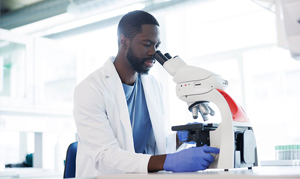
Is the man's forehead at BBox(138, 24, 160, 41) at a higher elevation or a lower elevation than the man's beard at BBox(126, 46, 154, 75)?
higher

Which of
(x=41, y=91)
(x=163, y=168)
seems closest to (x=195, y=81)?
(x=163, y=168)

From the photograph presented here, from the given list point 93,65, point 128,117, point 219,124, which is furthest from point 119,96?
point 93,65

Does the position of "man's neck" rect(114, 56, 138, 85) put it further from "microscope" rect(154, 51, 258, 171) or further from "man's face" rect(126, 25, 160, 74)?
"microscope" rect(154, 51, 258, 171)

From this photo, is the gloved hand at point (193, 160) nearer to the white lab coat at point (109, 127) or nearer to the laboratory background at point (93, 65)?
the white lab coat at point (109, 127)

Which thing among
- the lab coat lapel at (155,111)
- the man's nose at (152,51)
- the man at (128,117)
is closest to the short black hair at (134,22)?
the man at (128,117)

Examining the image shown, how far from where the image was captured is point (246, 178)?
911 millimetres

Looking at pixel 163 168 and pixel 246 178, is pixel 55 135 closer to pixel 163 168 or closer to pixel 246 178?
pixel 163 168

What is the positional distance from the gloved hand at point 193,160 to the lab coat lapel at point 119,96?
481 mm

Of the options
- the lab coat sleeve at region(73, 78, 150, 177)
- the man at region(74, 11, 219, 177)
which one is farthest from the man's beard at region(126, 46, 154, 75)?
the lab coat sleeve at region(73, 78, 150, 177)

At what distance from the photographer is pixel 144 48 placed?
1.82m

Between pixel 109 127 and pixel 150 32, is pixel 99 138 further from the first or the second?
pixel 150 32

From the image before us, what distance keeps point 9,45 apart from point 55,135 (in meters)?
1.04

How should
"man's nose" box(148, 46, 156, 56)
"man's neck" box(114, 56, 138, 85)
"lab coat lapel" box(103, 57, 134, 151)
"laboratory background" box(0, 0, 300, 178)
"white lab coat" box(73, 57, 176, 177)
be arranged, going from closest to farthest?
"white lab coat" box(73, 57, 176, 177)
"lab coat lapel" box(103, 57, 134, 151)
"man's nose" box(148, 46, 156, 56)
"man's neck" box(114, 56, 138, 85)
"laboratory background" box(0, 0, 300, 178)

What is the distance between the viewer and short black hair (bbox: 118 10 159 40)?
1.87 meters
